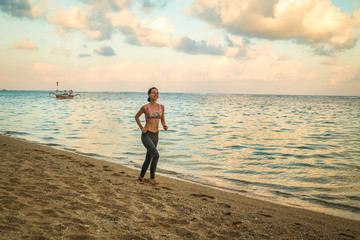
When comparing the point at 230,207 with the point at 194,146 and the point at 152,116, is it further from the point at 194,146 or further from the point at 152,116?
the point at 194,146

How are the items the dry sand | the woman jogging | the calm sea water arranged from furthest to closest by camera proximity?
the calm sea water, the woman jogging, the dry sand

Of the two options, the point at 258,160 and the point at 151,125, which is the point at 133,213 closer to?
the point at 151,125

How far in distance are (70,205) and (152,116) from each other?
283 centimetres

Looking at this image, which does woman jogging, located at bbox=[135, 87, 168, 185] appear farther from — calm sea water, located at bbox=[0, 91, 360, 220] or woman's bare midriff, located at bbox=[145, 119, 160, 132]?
calm sea water, located at bbox=[0, 91, 360, 220]

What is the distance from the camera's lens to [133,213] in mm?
4793

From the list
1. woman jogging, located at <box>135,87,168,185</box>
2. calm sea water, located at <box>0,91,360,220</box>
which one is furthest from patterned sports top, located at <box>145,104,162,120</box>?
calm sea water, located at <box>0,91,360,220</box>

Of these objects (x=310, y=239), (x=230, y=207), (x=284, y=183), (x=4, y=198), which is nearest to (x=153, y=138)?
(x=230, y=207)

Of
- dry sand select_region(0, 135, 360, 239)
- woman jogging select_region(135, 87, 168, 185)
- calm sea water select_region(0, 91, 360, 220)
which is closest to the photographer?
dry sand select_region(0, 135, 360, 239)

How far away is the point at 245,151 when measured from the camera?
13867 millimetres

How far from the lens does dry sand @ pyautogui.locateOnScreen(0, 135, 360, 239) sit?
398 cm

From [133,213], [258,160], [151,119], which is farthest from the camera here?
[258,160]

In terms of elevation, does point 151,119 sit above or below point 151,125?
above

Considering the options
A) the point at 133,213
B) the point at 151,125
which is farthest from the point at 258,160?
the point at 133,213

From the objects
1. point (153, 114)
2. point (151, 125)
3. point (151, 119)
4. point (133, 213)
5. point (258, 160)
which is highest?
point (153, 114)
